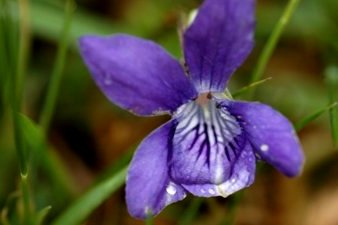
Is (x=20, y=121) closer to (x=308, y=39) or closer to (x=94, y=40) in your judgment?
(x=94, y=40)

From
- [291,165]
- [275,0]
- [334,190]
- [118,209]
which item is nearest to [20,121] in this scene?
[291,165]

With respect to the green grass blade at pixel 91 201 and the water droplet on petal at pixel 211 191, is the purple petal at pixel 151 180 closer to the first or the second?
the water droplet on petal at pixel 211 191

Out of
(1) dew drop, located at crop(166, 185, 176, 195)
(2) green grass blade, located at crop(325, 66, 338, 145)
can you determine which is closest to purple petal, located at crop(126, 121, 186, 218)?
→ (1) dew drop, located at crop(166, 185, 176, 195)

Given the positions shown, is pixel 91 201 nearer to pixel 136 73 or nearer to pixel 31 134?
pixel 31 134

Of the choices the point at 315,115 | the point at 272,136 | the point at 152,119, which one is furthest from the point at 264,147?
the point at 152,119

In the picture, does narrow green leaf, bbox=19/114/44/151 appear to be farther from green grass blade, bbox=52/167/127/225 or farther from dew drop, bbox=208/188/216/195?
dew drop, bbox=208/188/216/195
